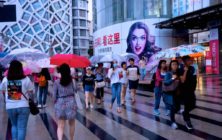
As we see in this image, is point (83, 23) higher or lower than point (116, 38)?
higher

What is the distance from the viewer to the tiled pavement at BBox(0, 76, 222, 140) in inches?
300

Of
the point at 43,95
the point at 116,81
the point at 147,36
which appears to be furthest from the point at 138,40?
the point at 116,81

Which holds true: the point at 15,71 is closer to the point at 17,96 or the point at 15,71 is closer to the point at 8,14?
the point at 17,96

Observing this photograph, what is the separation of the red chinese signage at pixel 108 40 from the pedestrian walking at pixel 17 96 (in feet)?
114

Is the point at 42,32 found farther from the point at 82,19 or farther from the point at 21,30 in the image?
the point at 82,19

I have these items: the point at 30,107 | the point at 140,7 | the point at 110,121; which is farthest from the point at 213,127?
the point at 140,7

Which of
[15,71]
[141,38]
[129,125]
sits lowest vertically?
[129,125]

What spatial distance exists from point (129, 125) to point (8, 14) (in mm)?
96530

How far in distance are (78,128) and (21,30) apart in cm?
9340

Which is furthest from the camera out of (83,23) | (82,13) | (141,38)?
(82,13)

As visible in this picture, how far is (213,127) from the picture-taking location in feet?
26.9

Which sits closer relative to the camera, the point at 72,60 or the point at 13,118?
the point at 13,118

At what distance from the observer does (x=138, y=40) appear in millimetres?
38062

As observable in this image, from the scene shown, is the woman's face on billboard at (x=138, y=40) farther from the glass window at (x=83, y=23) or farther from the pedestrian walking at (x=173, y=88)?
the glass window at (x=83, y=23)
